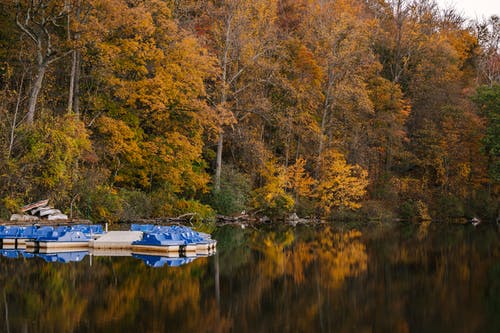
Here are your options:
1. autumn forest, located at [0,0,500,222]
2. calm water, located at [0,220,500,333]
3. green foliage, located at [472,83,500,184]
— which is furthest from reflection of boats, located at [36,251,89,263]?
green foliage, located at [472,83,500,184]

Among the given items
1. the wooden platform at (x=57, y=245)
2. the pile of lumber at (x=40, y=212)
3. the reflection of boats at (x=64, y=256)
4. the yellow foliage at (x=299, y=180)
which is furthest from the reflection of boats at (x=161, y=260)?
the yellow foliage at (x=299, y=180)

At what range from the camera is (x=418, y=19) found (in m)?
53.6

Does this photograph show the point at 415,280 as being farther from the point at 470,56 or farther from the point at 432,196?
the point at 470,56

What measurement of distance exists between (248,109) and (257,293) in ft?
87.9

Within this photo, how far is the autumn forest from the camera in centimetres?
2783

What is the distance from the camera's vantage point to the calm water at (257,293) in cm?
980

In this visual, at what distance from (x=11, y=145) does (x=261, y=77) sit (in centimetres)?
1971

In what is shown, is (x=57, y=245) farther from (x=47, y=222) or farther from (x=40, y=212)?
(x=40, y=212)

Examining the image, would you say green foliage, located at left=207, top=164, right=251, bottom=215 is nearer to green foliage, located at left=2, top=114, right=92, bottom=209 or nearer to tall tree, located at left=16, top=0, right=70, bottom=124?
green foliage, located at left=2, top=114, right=92, bottom=209

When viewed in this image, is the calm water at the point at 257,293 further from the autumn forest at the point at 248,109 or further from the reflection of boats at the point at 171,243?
the autumn forest at the point at 248,109

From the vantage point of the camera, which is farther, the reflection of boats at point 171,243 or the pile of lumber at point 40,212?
the pile of lumber at point 40,212

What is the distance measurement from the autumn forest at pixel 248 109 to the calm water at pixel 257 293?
10.8 m

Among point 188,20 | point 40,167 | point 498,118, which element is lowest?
point 40,167

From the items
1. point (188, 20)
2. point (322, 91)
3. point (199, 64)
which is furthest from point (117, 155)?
point (322, 91)
